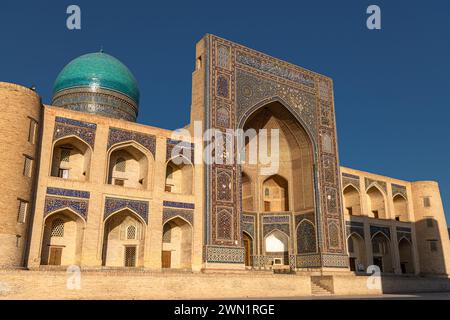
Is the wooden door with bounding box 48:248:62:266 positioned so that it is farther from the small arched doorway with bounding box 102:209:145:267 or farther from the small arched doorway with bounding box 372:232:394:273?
the small arched doorway with bounding box 372:232:394:273

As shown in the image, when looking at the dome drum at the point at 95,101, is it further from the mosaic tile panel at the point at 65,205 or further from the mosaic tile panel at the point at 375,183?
the mosaic tile panel at the point at 375,183

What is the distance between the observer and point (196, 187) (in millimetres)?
16734

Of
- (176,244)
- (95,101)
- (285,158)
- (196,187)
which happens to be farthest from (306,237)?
(95,101)

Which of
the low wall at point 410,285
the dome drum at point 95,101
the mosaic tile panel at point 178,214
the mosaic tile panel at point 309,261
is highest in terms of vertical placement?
the dome drum at point 95,101

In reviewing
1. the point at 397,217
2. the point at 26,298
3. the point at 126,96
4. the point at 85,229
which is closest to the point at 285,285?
the point at 85,229

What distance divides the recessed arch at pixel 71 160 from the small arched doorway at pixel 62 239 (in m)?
1.50

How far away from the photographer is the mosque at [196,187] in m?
13.8

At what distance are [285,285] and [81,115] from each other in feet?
29.3

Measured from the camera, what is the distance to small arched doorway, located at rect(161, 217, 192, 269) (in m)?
16.2

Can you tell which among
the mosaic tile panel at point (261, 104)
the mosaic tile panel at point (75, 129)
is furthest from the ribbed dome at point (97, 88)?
the mosaic tile panel at point (261, 104)

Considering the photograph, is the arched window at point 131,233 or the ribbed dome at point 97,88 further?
the ribbed dome at point 97,88

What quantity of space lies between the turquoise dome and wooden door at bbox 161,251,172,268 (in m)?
8.74

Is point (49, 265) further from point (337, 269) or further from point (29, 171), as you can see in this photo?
point (337, 269)

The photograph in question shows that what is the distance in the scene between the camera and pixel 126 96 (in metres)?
21.6
